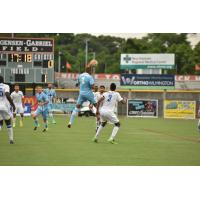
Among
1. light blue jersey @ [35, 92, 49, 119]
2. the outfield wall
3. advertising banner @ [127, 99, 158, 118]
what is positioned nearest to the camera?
light blue jersey @ [35, 92, 49, 119]

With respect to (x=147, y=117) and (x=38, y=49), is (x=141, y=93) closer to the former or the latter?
(x=147, y=117)

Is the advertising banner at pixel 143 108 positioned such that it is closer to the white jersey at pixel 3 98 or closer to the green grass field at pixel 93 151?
the green grass field at pixel 93 151

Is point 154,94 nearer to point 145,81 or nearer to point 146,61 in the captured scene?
point 145,81

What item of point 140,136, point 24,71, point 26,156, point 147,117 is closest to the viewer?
point 26,156

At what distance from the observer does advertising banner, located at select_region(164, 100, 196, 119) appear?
35.8 metres

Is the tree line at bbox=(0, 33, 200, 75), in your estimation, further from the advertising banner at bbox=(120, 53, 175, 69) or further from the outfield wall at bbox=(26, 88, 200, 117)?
the outfield wall at bbox=(26, 88, 200, 117)

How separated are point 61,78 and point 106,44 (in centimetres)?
916

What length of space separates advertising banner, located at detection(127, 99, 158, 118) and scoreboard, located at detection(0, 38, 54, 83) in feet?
26.5

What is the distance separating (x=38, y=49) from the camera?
93.8ft

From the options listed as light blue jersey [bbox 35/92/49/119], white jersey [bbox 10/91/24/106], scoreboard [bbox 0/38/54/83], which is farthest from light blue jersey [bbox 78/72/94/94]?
scoreboard [bbox 0/38/54/83]

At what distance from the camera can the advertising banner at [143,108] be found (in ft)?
118

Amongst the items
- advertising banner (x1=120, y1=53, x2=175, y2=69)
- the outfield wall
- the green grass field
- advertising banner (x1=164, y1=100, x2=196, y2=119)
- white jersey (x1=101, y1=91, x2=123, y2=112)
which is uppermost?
advertising banner (x1=120, y1=53, x2=175, y2=69)

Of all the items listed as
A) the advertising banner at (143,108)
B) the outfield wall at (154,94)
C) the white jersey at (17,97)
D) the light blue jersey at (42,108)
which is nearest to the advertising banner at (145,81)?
the outfield wall at (154,94)

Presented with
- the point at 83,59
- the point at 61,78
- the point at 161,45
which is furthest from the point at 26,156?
the point at 83,59
